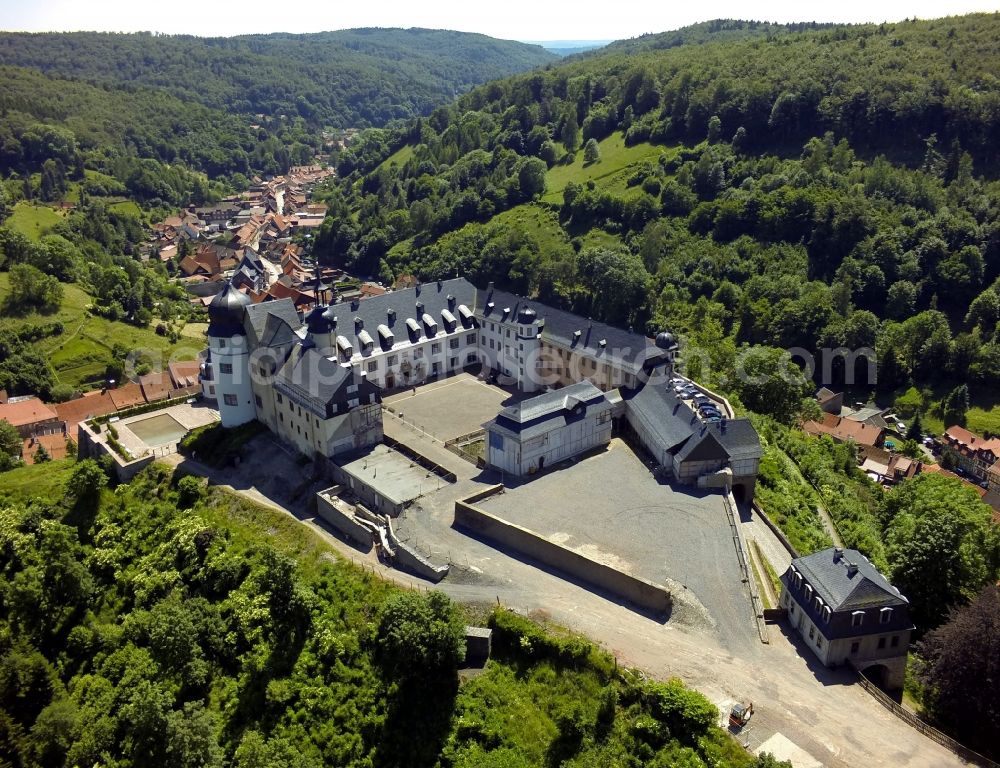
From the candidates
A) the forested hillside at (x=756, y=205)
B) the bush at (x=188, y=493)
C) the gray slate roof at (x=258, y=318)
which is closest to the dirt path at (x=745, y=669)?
the bush at (x=188, y=493)

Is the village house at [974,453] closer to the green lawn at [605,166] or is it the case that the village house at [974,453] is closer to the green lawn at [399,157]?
the green lawn at [605,166]

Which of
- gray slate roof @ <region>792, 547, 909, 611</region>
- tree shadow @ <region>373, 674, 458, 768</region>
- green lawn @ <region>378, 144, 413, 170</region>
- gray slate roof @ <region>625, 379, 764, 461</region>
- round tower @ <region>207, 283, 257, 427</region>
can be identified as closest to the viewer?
tree shadow @ <region>373, 674, 458, 768</region>

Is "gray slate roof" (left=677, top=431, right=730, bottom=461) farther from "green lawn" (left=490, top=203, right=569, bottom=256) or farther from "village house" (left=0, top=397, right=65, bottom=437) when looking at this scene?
"village house" (left=0, top=397, right=65, bottom=437)

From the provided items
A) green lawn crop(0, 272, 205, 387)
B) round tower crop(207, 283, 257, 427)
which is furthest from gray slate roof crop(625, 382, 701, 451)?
green lawn crop(0, 272, 205, 387)

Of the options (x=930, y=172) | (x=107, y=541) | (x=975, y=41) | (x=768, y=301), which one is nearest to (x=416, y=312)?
(x=107, y=541)

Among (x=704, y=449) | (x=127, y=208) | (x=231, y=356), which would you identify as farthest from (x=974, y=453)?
(x=127, y=208)

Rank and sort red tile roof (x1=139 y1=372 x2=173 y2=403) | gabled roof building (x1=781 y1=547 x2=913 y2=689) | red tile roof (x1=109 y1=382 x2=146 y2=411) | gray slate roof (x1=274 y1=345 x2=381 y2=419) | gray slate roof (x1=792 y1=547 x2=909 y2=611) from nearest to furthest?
gabled roof building (x1=781 y1=547 x2=913 y2=689)
gray slate roof (x1=792 y1=547 x2=909 y2=611)
gray slate roof (x1=274 y1=345 x2=381 y2=419)
red tile roof (x1=109 y1=382 x2=146 y2=411)
red tile roof (x1=139 y1=372 x2=173 y2=403)
